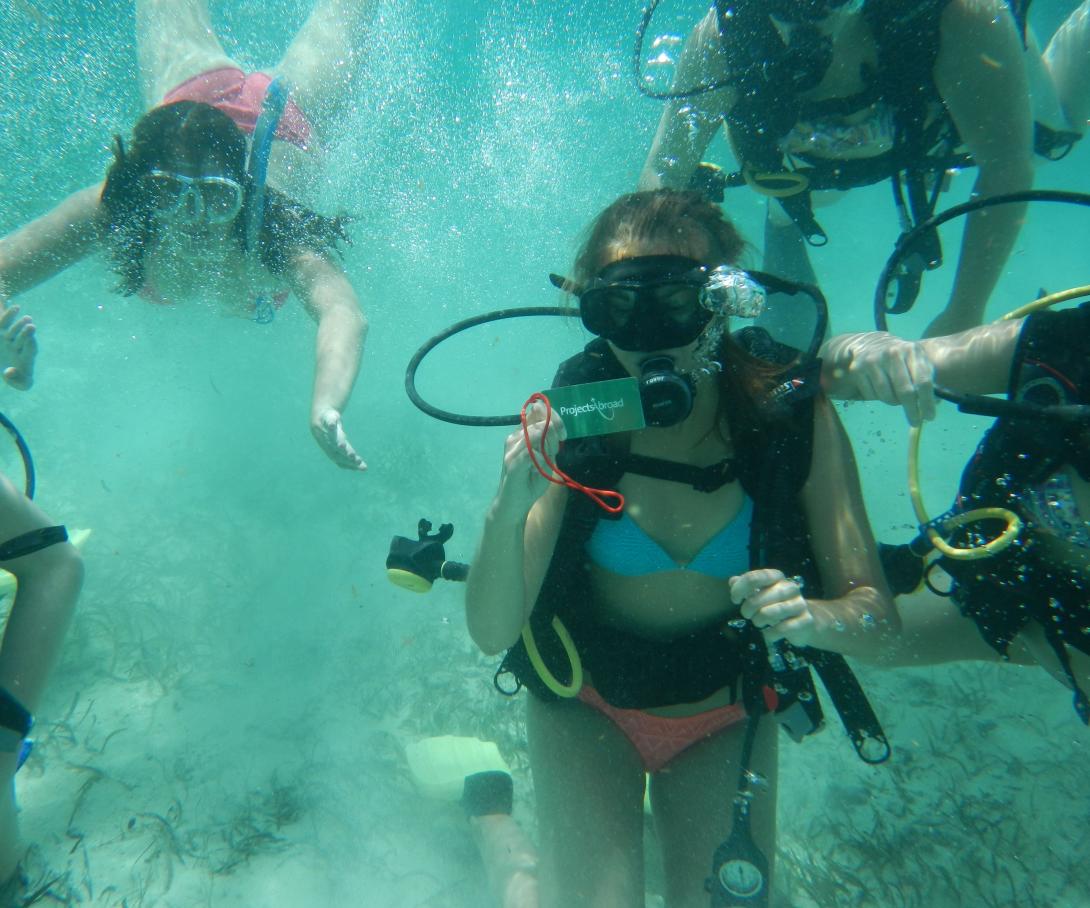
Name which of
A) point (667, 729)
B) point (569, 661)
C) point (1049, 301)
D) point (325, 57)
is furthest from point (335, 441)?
point (325, 57)

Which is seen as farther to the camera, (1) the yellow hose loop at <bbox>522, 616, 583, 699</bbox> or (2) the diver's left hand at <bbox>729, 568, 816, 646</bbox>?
(1) the yellow hose loop at <bbox>522, 616, 583, 699</bbox>

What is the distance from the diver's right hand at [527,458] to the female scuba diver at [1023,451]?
1.10 metres

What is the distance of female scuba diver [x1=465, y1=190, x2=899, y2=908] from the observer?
1961mm

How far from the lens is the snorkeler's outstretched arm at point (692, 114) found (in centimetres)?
414

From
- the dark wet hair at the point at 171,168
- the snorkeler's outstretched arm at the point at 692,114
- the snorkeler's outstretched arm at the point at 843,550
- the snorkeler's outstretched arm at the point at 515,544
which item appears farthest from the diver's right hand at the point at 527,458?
the dark wet hair at the point at 171,168

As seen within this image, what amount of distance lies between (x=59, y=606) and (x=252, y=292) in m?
4.53

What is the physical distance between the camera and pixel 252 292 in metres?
6.59

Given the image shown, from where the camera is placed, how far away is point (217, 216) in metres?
4.83

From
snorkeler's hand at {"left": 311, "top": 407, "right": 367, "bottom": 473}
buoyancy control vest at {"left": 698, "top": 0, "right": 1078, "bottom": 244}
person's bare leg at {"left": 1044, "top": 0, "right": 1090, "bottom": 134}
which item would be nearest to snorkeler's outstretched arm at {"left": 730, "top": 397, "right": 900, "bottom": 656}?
snorkeler's hand at {"left": 311, "top": 407, "right": 367, "bottom": 473}

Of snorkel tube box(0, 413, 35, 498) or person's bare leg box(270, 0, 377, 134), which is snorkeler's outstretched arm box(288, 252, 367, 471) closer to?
snorkel tube box(0, 413, 35, 498)

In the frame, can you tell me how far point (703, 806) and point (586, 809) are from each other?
539mm

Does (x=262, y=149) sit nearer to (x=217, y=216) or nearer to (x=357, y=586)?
(x=217, y=216)

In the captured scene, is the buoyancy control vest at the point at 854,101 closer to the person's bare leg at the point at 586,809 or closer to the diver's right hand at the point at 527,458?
the diver's right hand at the point at 527,458

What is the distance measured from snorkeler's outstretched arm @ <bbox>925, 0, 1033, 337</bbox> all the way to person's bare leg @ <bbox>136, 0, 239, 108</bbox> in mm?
7773
